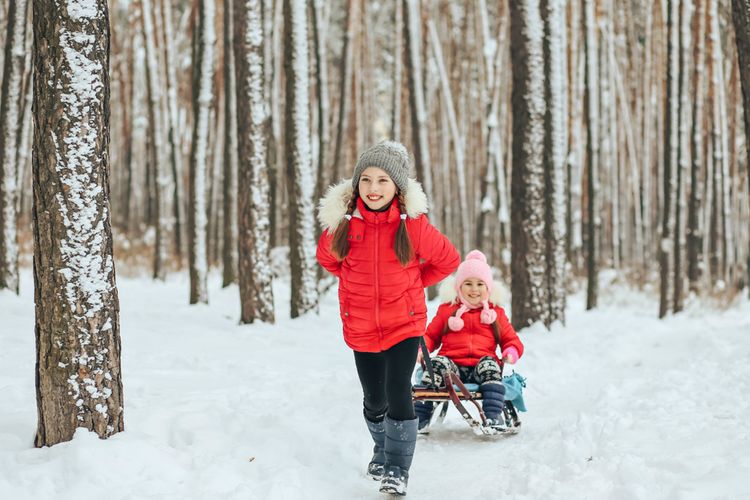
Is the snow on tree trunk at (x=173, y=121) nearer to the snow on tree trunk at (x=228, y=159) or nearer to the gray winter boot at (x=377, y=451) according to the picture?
the snow on tree trunk at (x=228, y=159)

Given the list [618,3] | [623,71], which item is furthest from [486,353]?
[623,71]

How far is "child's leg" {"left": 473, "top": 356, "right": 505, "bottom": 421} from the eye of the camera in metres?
4.65

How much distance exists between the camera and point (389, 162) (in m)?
3.54

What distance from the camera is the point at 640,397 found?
5.36 m

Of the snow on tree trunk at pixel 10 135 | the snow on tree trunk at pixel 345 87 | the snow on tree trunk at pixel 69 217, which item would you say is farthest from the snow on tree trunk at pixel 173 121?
the snow on tree trunk at pixel 69 217

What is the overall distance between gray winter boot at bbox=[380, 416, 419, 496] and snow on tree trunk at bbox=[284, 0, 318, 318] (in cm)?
556

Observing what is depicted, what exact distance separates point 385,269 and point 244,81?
5339 mm

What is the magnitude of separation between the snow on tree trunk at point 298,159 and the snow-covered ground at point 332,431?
4.95ft

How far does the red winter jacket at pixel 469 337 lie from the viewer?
4.98m

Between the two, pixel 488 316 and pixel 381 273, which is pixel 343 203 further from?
pixel 488 316

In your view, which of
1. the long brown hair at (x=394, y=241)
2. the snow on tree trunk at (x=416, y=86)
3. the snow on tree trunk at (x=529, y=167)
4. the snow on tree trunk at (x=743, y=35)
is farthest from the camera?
the snow on tree trunk at (x=416, y=86)

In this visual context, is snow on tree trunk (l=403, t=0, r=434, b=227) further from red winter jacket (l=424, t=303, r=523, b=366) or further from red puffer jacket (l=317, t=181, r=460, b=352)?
red puffer jacket (l=317, t=181, r=460, b=352)

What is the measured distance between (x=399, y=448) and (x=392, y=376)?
36 cm

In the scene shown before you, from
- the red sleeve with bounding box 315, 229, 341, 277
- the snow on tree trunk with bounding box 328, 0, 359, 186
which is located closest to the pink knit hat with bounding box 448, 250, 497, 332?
the red sleeve with bounding box 315, 229, 341, 277
